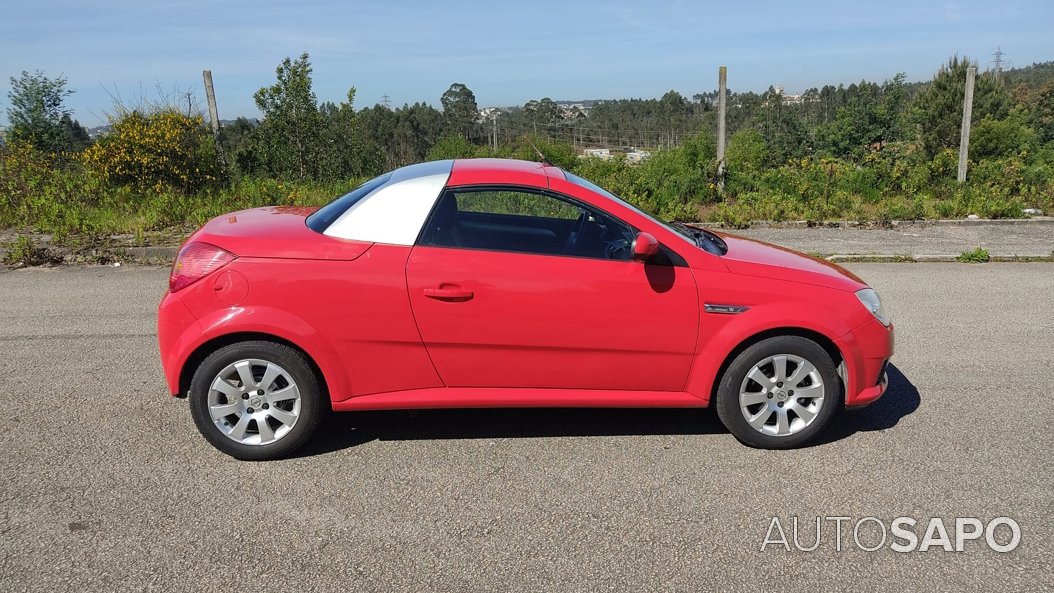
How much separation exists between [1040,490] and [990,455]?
427 millimetres

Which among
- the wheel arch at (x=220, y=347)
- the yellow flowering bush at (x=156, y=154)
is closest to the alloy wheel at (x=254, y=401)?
the wheel arch at (x=220, y=347)

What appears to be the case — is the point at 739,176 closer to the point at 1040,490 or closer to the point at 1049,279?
the point at 1049,279

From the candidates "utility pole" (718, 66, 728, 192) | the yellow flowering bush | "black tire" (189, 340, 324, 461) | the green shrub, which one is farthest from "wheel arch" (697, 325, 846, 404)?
the yellow flowering bush

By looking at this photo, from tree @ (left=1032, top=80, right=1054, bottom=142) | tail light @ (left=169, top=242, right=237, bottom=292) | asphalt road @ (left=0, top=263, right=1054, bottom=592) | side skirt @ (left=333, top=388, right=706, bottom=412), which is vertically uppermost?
tree @ (left=1032, top=80, right=1054, bottom=142)

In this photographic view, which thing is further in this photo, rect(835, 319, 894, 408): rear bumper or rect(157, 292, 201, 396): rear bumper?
rect(835, 319, 894, 408): rear bumper

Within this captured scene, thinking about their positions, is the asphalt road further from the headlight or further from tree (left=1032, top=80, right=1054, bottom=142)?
tree (left=1032, top=80, right=1054, bottom=142)

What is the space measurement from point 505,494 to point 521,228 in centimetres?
165

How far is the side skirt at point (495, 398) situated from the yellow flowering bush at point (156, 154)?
9862 millimetres

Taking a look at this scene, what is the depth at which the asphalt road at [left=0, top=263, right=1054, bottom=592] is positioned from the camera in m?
3.24

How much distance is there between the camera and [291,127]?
47.7 feet

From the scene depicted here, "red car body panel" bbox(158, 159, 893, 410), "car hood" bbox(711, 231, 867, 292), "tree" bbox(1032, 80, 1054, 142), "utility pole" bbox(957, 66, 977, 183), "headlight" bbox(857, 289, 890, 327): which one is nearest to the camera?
"red car body panel" bbox(158, 159, 893, 410)

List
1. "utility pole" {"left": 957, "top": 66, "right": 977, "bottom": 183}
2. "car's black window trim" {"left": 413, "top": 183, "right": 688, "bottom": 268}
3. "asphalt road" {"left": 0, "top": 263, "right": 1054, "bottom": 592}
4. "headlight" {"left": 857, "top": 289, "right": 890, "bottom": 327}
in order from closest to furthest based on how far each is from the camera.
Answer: "asphalt road" {"left": 0, "top": 263, "right": 1054, "bottom": 592}, "car's black window trim" {"left": 413, "top": 183, "right": 688, "bottom": 268}, "headlight" {"left": 857, "top": 289, "right": 890, "bottom": 327}, "utility pole" {"left": 957, "top": 66, "right": 977, "bottom": 183}

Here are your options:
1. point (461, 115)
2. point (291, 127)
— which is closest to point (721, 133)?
point (291, 127)

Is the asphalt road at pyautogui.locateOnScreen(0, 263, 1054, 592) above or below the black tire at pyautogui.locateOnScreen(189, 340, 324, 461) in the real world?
below
